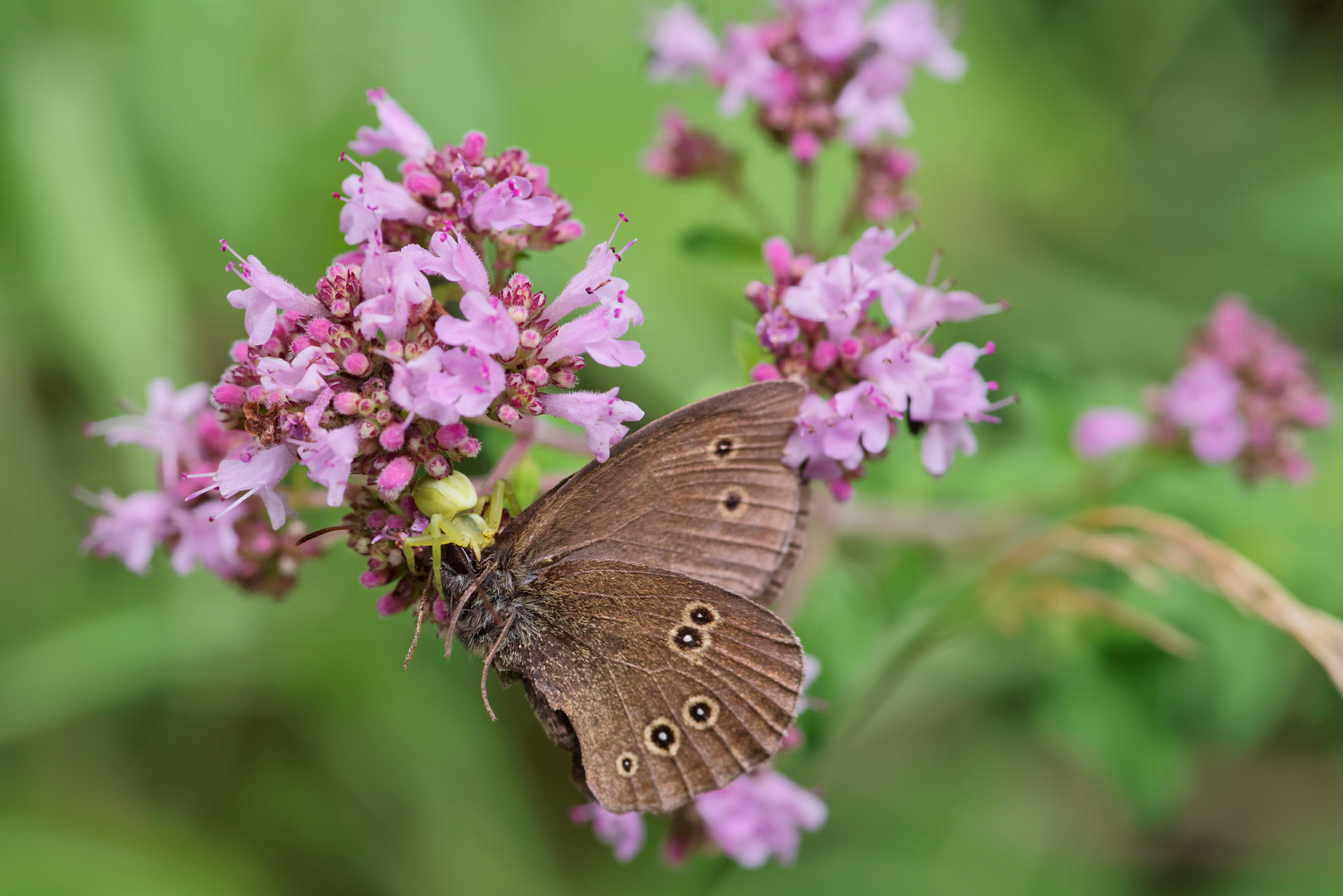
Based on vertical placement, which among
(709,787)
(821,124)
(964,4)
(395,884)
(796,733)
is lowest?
(395,884)

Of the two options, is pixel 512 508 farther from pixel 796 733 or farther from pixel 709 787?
pixel 796 733

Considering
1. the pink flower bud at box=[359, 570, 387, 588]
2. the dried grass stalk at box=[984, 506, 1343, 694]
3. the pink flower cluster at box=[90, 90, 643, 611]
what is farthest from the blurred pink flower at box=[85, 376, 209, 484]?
the dried grass stalk at box=[984, 506, 1343, 694]

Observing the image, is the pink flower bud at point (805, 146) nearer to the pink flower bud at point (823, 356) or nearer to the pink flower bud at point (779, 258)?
the pink flower bud at point (779, 258)

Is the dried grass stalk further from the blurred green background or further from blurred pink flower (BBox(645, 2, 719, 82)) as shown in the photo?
blurred pink flower (BBox(645, 2, 719, 82))

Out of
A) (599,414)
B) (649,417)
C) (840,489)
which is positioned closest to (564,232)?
(599,414)

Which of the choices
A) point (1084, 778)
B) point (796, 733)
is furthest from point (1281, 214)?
point (796, 733)

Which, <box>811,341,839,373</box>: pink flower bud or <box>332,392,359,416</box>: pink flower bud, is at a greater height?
<box>811,341,839,373</box>: pink flower bud
